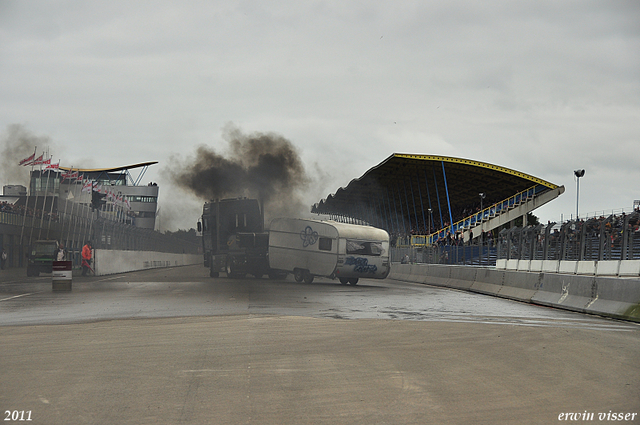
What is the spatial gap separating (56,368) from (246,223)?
2942 centimetres

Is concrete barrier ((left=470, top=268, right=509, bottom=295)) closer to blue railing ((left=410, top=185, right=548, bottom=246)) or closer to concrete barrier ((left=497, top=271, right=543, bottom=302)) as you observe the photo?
concrete barrier ((left=497, top=271, right=543, bottom=302))

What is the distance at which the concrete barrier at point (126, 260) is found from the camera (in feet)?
130

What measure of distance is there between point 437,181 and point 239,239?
133ft

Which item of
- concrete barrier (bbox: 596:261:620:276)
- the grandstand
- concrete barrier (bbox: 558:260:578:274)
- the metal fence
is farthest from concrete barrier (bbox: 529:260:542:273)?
the grandstand

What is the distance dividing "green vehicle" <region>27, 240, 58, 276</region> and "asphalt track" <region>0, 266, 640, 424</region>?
2777 cm

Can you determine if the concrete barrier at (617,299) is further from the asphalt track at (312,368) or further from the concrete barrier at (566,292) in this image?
the asphalt track at (312,368)

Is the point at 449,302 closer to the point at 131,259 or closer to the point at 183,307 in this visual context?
the point at 183,307

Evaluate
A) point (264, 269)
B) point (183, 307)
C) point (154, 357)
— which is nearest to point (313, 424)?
point (154, 357)

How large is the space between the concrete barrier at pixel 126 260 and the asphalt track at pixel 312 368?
26.3m

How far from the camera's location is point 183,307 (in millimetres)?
15922

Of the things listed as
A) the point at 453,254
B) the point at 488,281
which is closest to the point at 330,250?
the point at 453,254

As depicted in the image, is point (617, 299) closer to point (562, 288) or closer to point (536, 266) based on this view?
point (562, 288)

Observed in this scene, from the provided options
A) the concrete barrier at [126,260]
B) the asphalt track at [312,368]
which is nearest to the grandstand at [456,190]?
the concrete barrier at [126,260]

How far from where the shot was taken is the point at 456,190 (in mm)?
78062
